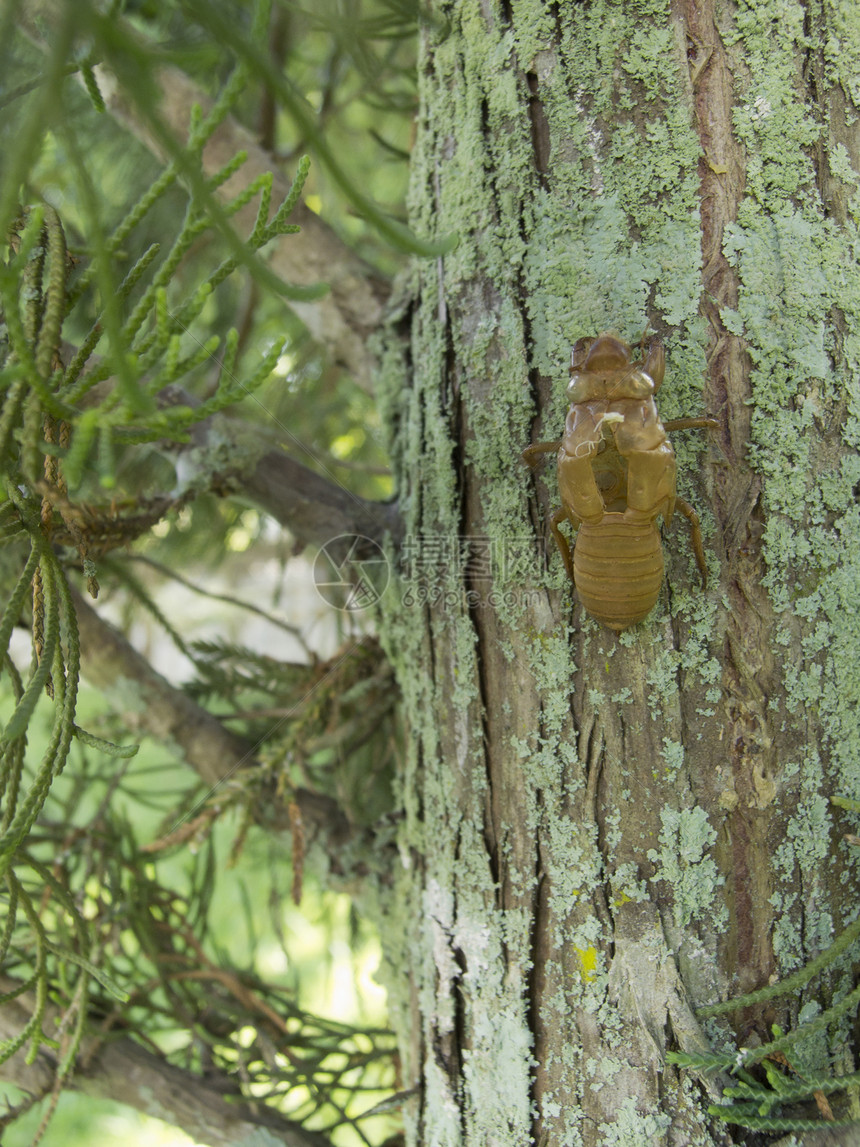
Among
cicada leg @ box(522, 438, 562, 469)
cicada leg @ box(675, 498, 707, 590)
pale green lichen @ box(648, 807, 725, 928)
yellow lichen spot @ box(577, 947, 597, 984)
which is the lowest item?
Answer: yellow lichen spot @ box(577, 947, 597, 984)

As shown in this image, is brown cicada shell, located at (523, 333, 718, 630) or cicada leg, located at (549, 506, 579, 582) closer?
brown cicada shell, located at (523, 333, 718, 630)

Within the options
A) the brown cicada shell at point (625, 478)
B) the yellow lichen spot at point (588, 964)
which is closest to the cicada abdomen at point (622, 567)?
the brown cicada shell at point (625, 478)

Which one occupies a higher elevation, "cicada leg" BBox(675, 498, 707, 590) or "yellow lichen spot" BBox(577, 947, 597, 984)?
"cicada leg" BBox(675, 498, 707, 590)

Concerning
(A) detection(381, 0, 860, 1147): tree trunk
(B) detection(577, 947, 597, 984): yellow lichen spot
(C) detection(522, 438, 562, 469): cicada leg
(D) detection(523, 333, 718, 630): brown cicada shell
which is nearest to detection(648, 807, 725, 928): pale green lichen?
(A) detection(381, 0, 860, 1147): tree trunk

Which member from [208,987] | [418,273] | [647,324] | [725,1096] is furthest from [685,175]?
[208,987]

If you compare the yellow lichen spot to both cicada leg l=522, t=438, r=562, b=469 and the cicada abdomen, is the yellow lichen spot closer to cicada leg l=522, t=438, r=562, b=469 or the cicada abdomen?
the cicada abdomen

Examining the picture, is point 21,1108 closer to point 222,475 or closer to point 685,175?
point 222,475
